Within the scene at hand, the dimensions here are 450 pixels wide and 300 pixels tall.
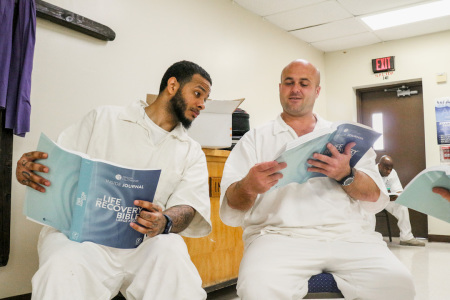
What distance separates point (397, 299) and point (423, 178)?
56 centimetres

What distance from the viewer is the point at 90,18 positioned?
300cm

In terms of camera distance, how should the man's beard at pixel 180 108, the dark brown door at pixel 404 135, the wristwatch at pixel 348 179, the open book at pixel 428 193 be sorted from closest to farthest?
1. the open book at pixel 428 193
2. the wristwatch at pixel 348 179
3. the man's beard at pixel 180 108
4. the dark brown door at pixel 404 135

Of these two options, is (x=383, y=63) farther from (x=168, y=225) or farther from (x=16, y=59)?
(x=168, y=225)

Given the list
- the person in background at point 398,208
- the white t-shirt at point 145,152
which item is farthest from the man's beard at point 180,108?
the person in background at point 398,208

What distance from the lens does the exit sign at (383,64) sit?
5.94m

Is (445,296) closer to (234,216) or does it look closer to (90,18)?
(234,216)

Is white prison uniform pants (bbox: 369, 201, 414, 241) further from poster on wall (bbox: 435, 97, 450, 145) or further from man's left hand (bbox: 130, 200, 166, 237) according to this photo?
man's left hand (bbox: 130, 200, 166, 237)

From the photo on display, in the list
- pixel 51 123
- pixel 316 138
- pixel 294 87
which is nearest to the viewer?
pixel 316 138

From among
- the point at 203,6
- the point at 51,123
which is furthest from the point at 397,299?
the point at 203,6

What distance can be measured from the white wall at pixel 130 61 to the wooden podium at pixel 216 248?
1053 mm

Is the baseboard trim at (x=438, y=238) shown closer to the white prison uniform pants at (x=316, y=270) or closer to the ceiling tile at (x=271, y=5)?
the ceiling tile at (x=271, y=5)

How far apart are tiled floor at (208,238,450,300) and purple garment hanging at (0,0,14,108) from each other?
6.59ft

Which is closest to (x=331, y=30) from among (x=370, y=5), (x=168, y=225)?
(x=370, y=5)

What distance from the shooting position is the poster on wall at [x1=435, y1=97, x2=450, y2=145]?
543 centimetres
